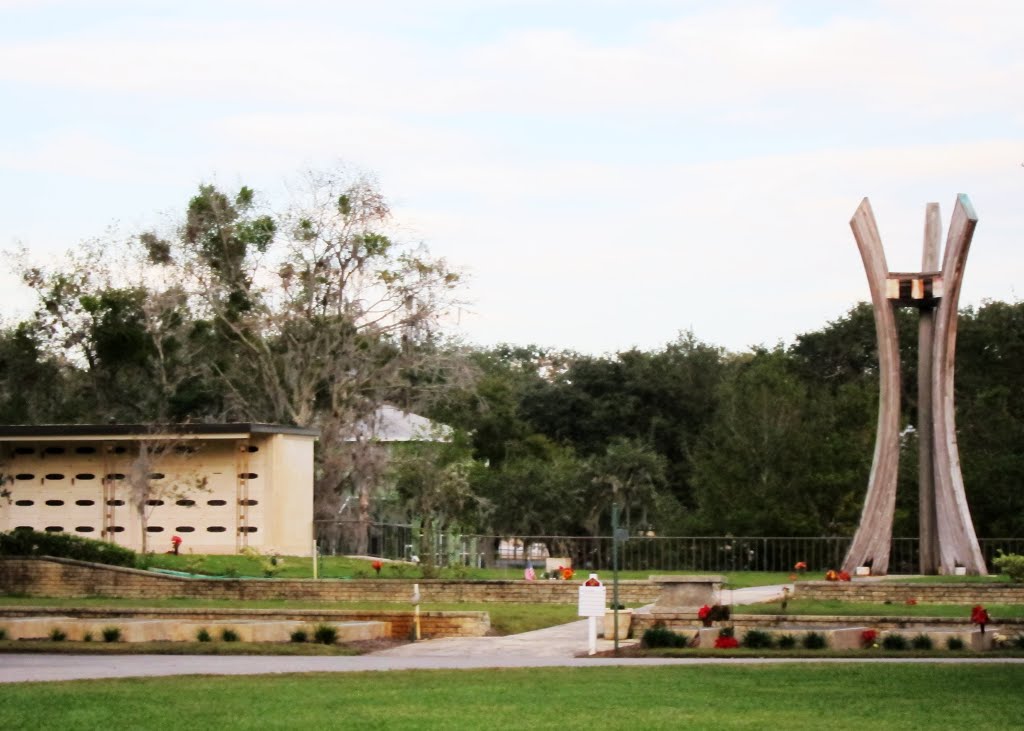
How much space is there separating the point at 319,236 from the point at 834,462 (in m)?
16.3

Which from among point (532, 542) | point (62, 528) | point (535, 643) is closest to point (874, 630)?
point (535, 643)

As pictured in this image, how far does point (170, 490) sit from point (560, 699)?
2759 centimetres

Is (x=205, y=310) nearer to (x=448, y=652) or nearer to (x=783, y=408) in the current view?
(x=783, y=408)

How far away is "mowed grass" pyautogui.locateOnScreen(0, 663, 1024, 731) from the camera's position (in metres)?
14.0

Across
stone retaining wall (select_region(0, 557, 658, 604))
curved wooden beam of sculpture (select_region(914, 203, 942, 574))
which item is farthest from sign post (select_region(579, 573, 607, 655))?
curved wooden beam of sculpture (select_region(914, 203, 942, 574))

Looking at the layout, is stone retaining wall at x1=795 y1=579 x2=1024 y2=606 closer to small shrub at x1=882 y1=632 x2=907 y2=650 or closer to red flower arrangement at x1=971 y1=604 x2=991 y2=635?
red flower arrangement at x1=971 y1=604 x2=991 y2=635

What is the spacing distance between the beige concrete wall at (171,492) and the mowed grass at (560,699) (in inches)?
930

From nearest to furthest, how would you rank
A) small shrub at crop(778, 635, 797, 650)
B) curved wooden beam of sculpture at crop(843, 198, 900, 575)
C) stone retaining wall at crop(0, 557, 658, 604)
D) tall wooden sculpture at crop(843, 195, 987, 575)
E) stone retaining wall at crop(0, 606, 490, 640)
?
small shrub at crop(778, 635, 797, 650) → stone retaining wall at crop(0, 606, 490, 640) → stone retaining wall at crop(0, 557, 658, 604) → tall wooden sculpture at crop(843, 195, 987, 575) → curved wooden beam of sculpture at crop(843, 198, 900, 575)

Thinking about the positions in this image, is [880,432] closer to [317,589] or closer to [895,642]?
[317,589]

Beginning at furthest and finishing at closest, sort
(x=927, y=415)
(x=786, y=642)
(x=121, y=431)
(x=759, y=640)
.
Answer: (x=121, y=431)
(x=927, y=415)
(x=759, y=640)
(x=786, y=642)

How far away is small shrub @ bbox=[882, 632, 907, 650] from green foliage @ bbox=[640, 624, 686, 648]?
271 centimetres

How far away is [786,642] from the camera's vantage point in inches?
863

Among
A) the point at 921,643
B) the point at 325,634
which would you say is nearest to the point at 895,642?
the point at 921,643

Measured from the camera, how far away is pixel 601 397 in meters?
73.6
